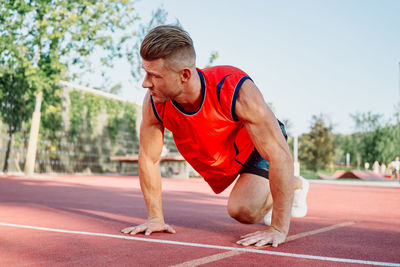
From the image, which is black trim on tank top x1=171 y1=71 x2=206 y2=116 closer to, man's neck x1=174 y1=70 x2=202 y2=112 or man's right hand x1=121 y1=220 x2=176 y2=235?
man's neck x1=174 y1=70 x2=202 y2=112

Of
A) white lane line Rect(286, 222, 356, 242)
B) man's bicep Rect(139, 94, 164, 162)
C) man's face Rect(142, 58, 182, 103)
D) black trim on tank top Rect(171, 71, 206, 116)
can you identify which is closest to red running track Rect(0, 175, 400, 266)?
white lane line Rect(286, 222, 356, 242)

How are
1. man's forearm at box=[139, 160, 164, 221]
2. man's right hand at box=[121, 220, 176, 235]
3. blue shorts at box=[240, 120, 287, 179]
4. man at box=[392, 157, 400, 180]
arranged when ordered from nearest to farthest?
man's right hand at box=[121, 220, 176, 235], man's forearm at box=[139, 160, 164, 221], blue shorts at box=[240, 120, 287, 179], man at box=[392, 157, 400, 180]

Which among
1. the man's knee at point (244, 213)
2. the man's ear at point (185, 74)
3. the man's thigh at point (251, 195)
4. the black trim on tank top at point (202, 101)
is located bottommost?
the man's knee at point (244, 213)

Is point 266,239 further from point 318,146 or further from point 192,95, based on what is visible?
point 318,146

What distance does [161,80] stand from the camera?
2914 millimetres

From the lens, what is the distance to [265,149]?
296cm

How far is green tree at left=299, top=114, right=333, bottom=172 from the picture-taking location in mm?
39156

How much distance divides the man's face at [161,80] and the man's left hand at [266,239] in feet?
3.47

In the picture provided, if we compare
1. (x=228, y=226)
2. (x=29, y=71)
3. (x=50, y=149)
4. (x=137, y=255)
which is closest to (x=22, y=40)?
(x=29, y=71)

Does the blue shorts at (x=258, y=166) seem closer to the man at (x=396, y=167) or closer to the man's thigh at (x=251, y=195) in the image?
the man's thigh at (x=251, y=195)

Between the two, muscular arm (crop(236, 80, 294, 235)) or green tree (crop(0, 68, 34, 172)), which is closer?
muscular arm (crop(236, 80, 294, 235))

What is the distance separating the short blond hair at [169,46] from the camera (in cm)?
285

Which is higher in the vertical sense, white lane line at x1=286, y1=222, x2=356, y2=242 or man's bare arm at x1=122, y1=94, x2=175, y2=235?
man's bare arm at x1=122, y1=94, x2=175, y2=235

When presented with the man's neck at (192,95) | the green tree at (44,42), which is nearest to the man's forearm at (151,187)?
the man's neck at (192,95)
